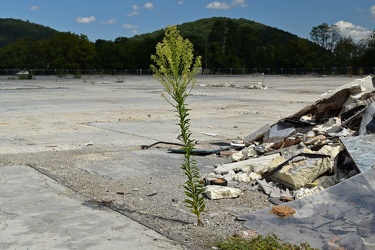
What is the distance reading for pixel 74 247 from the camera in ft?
14.5

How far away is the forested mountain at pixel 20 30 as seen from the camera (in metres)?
149

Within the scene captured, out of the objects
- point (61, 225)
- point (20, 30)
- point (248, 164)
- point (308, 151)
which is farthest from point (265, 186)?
point (20, 30)

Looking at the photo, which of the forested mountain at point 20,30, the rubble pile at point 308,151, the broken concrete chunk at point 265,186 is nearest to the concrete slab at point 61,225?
the rubble pile at point 308,151

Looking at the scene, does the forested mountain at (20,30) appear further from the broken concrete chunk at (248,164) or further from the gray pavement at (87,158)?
the broken concrete chunk at (248,164)

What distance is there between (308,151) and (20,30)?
157 metres

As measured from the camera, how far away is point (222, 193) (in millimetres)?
6172

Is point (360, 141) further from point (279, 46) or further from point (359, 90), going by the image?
point (279, 46)

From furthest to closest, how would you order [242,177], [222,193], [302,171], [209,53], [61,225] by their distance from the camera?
[209,53] → [242,177] → [302,171] → [222,193] → [61,225]

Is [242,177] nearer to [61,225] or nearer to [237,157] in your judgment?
[237,157]

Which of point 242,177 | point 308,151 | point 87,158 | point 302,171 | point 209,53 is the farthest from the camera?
point 209,53

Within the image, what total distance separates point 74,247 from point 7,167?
3.87m

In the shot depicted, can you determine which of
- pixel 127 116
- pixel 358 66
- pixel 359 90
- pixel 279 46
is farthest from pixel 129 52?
pixel 359 90

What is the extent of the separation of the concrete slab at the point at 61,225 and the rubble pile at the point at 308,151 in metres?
1.46

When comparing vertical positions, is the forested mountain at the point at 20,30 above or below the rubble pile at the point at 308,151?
above
